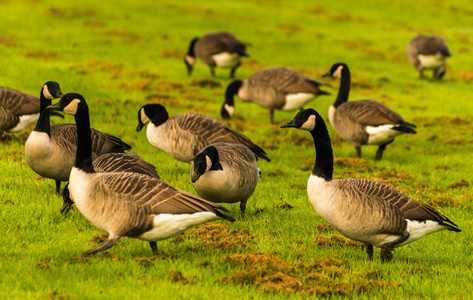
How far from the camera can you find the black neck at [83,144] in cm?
771

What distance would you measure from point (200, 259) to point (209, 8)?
121 ft

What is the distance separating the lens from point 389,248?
805 centimetres

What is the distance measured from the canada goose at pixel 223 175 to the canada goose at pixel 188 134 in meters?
2.00

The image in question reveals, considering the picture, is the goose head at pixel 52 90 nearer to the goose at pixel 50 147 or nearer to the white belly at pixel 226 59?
the goose at pixel 50 147

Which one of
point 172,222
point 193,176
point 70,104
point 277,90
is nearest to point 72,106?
point 70,104

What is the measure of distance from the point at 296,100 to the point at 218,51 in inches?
297

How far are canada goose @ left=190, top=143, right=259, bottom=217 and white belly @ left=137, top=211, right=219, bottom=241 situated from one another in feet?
5.94

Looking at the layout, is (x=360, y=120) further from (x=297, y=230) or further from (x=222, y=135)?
(x=297, y=230)

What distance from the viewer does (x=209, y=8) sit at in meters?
42.6

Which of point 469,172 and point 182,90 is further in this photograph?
point 182,90

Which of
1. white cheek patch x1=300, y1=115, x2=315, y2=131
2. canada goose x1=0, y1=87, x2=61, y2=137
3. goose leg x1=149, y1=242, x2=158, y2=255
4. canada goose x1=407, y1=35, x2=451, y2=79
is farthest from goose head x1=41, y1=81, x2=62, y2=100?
canada goose x1=407, y1=35, x2=451, y2=79

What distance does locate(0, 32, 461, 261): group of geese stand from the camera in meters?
7.26

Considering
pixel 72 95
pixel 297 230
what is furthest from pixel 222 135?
pixel 72 95

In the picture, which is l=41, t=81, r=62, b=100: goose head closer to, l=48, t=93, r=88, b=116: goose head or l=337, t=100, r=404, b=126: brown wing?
l=48, t=93, r=88, b=116: goose head
